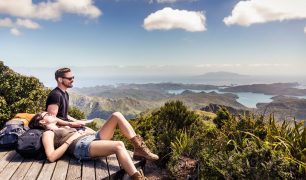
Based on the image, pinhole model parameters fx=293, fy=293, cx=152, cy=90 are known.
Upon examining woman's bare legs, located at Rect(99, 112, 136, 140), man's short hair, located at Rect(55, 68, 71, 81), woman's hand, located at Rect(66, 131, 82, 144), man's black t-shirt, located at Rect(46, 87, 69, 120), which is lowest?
woman's hand, located at Rect(66, 131, 82, 144)

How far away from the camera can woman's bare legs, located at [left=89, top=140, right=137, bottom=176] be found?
16.8 ft

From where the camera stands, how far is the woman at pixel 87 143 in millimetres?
5312

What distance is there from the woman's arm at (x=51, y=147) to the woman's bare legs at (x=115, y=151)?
1.70ft

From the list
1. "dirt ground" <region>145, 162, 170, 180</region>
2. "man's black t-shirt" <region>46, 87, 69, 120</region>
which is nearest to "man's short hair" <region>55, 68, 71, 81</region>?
"man's black t-shirt" <region>46, 87, 69, 120</region>

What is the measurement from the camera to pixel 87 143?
5605 millimetres

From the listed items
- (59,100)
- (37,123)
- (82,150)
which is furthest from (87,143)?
(59,100)

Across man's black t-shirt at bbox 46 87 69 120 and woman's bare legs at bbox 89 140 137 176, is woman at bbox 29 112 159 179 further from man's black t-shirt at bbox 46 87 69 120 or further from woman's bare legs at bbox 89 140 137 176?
man's black t-shirt at bbox 46 87 69 120

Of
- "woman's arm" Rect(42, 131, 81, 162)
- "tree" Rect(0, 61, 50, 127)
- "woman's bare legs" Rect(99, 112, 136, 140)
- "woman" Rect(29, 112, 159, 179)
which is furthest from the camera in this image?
"tree" Rect(0, 61, 50, 127)

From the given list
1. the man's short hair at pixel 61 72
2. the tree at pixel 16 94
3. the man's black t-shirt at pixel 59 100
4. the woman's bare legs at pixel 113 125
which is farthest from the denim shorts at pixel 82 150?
the tree at pixel 16 94

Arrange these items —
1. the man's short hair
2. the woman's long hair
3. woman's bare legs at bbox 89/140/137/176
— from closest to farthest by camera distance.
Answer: woman's bare legs at bbox 89/140/137/176 → the woman's long hair → the man's short hair

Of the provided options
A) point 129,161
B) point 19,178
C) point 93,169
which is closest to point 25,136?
point 19,178

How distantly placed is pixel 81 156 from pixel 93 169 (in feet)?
1.50

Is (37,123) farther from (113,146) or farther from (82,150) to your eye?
(113,146)

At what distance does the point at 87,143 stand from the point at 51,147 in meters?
0.68
